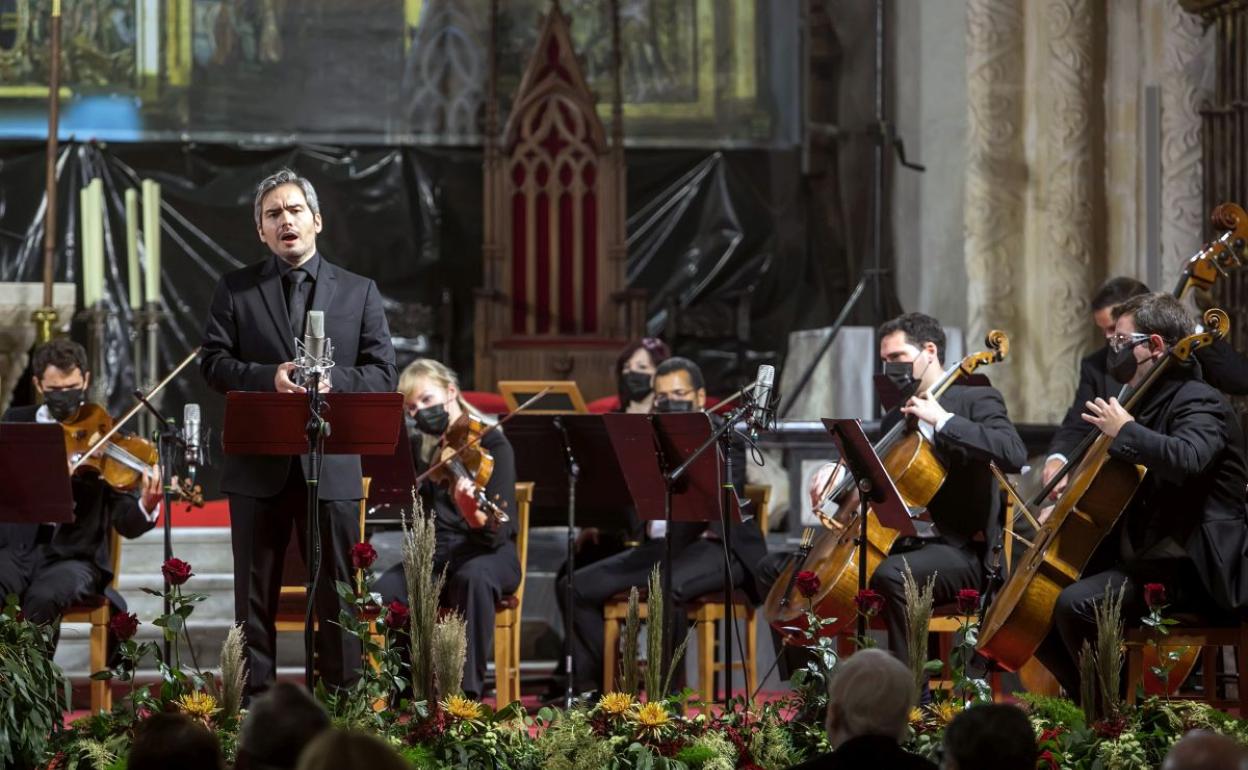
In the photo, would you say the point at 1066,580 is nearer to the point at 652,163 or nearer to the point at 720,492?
the point at 720,492

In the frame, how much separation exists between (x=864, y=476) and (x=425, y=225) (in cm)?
719

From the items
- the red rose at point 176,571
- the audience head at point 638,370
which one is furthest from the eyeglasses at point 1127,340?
the red rose at point 176,571

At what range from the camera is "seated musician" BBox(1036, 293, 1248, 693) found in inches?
196

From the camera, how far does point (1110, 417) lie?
16.3ft

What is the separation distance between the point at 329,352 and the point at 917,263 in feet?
20.0

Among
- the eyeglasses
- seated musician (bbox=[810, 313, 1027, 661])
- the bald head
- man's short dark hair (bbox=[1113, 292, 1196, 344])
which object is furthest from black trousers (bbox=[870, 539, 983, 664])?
the bald head

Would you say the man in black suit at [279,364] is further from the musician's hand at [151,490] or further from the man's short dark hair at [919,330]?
the man's short dark hair at [919,330]

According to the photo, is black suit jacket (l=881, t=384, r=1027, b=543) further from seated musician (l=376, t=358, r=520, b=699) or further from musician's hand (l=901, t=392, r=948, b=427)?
seated musician (l=376, t=358, r=520, b=699)

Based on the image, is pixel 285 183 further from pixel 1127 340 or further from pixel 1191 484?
pixel 1191 484

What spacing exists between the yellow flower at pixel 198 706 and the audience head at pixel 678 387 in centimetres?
240

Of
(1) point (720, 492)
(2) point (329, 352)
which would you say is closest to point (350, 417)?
(2) point (329, 352)

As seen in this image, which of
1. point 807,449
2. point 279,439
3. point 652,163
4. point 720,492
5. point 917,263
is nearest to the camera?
point 279,439

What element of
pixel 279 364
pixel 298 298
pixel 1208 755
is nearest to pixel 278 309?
pixel 298 298

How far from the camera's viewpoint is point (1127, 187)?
8.49m
